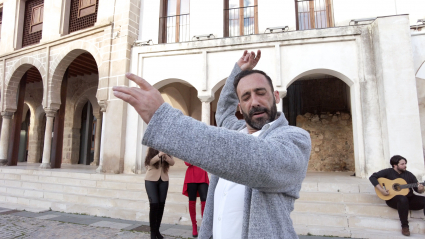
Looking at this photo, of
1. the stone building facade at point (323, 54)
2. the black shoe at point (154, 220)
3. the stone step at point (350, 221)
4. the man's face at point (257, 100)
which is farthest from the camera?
the stone building facade at point (323, 54)

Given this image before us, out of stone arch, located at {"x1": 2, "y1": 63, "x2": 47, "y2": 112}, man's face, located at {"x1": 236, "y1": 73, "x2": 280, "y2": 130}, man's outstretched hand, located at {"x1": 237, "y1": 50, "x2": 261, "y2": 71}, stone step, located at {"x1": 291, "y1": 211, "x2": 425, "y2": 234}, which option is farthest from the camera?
stone arch, located at {"x1": 2, "y1": 63, "x2": 47, "y2": 112}

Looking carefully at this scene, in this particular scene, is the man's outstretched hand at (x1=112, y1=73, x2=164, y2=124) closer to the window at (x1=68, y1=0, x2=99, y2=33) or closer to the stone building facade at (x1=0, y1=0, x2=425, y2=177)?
the stone building facade at (x1=0, y1=0, x2=425, y2=177)

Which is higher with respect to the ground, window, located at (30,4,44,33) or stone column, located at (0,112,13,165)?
window, located at (30,4,44,33)

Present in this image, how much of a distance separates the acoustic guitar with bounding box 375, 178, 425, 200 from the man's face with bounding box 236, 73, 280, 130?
14.7 feet

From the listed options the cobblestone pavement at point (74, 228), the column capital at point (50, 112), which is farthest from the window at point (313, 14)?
the column capital at point (50, 112)

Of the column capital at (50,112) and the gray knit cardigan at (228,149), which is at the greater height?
the column capital at (50,112)

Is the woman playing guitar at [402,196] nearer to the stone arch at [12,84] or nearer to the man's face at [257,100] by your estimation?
the man's face at [257,100]

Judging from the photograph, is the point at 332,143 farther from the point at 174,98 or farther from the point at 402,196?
the point at 174,98

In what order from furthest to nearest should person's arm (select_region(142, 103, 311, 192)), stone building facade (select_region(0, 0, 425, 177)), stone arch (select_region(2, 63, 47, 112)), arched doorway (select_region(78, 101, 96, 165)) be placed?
arched doorway (select_region(78, 101, 96, 165)) < stone arch (select_region(2, 63, 47, 112)) < stone building facade (select_region(0, 0, 425, 177)) < person's arm (select_region(142, 103, 311, 192))

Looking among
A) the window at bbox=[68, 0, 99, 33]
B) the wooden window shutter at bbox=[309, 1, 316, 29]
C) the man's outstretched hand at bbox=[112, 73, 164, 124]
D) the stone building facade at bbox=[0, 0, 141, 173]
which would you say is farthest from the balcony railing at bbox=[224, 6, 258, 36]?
the man's outstretched hand at bbox=[112, 73, 164, 124]

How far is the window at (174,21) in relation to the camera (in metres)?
8.95

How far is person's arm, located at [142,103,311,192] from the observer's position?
26.1 inches

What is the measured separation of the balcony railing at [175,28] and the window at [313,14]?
3711mm

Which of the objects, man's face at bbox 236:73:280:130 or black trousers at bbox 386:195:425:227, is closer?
man's face at bbox 236:73:280:130
